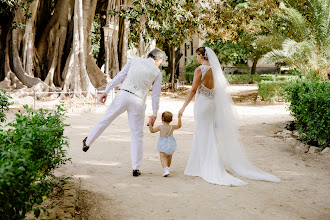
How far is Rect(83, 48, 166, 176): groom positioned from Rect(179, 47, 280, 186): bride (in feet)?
2.38

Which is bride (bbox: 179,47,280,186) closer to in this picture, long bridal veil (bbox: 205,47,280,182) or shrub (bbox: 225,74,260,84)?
long bridal veil (bbox: 205,47,280,182)

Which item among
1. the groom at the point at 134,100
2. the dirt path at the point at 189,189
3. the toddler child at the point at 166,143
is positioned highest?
the groom at the point at 134,100

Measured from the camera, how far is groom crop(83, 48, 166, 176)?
5.38m

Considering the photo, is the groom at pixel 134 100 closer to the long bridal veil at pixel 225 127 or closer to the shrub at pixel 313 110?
the long bridal veil at pixel 225 127

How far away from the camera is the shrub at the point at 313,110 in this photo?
6.88m

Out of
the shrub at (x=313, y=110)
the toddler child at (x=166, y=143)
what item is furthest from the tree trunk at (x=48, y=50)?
the toddler child at (x=166, y=143)

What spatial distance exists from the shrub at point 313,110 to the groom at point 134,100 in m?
3.47

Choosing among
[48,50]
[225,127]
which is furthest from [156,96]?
[48,50]

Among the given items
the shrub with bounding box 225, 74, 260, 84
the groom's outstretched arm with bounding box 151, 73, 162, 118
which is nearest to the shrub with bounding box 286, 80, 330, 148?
the groom's outstretched arm with bounding box 151, 73, 162, 118

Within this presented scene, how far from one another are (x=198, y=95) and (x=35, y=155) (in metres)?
3.24

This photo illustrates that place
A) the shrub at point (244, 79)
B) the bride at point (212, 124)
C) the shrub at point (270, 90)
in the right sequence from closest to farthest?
the bride at point (212, 124), the shrub at point (270, 90), the shrub at point (244, 79)

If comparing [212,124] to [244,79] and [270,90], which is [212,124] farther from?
[244,79]

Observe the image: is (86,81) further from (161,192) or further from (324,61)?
(161,192)

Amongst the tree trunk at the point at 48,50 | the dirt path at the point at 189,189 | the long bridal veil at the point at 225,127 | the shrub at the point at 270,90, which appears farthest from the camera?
the shrub at the point at 270,90
